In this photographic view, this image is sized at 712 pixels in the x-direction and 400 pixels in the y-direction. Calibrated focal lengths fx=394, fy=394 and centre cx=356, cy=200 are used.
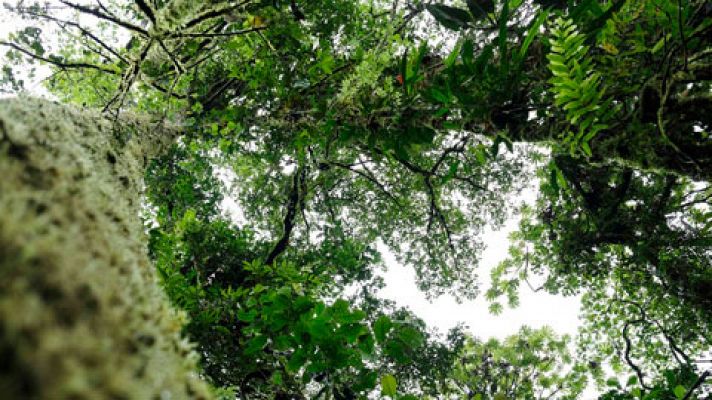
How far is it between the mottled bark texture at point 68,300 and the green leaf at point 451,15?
3312mm

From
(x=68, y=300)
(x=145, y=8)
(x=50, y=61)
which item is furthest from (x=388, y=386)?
(x=50, y=61)

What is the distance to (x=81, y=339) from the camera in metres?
0.36

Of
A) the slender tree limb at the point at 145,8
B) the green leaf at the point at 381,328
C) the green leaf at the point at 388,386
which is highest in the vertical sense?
the slender tree limb at the point at 145,8

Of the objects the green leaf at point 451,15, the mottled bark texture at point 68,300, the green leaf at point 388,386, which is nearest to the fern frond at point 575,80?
the green leaf at point 451,15

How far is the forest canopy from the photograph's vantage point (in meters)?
2.21

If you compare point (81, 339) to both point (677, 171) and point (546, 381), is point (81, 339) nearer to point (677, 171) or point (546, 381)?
point (677, 171)

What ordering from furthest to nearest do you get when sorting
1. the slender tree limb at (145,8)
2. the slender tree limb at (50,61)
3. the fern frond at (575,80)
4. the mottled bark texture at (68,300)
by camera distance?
the slender tree limb at (50,61)
the slender tree limb at (145,8)
the fern frond at (575,80)
the mottled bark texture at (68,300)

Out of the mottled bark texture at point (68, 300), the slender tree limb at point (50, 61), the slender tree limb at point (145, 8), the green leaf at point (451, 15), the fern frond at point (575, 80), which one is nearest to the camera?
the mottled bark texture at point (68, 300)

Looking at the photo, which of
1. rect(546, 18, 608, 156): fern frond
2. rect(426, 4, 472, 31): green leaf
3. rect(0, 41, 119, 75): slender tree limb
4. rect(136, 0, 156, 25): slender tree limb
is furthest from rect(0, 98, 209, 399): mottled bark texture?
rect(426, 4, 472, 31): green leaf

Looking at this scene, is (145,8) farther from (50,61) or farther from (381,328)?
(381,328)

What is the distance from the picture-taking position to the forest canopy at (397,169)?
221 cm

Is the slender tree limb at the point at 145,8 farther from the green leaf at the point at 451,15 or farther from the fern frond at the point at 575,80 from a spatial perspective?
the fern frond at the point at 575,80

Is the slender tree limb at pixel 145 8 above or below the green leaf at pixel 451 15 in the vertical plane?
below

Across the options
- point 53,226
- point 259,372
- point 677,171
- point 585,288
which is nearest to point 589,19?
point 677,171
